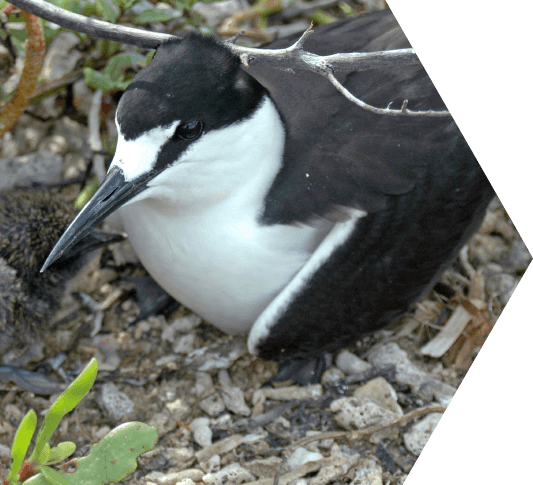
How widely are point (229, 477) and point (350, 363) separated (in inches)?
30.6

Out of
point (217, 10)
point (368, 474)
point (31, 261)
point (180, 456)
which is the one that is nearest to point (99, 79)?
point (31, 261)

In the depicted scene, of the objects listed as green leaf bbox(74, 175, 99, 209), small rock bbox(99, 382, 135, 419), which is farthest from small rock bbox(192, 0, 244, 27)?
small rock bbox(99, 382, 135, 419)

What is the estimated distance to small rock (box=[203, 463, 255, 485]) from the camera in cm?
247

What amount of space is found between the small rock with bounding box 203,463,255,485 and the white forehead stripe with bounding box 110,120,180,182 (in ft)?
3.66

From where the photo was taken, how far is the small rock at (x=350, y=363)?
296 centimetres

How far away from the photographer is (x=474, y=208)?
2.69m

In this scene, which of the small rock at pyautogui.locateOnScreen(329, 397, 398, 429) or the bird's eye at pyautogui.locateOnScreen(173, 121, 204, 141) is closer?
the bird's eye at pyautogui.locateOnScreen(173, 121, 204, 141)

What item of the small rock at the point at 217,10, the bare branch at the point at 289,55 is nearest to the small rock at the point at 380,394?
the bare branch at the point at 289,55

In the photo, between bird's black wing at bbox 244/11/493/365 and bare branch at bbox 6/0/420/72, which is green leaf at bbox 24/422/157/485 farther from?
bare branch at bbox 6/0/420/72

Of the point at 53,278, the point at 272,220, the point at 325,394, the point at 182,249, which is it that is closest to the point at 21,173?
the point at 53,278

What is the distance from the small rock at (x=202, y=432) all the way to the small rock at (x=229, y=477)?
0.18 m

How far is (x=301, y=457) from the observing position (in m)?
2.56

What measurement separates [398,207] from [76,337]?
151cm

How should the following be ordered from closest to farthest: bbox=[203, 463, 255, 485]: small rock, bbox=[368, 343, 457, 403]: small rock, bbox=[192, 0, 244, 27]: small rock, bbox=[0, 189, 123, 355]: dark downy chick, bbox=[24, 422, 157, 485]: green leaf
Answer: bbox=[24, 422, 157, 485]: green leaf → bbox=[203, 463, 255, 485]: small rock → bbox=[0, 189, 123, 355]: dark downy chick → bbox=[368, 343, 457, 403]: small rock → bbox=[192, 0, 244, 27]: small rock
